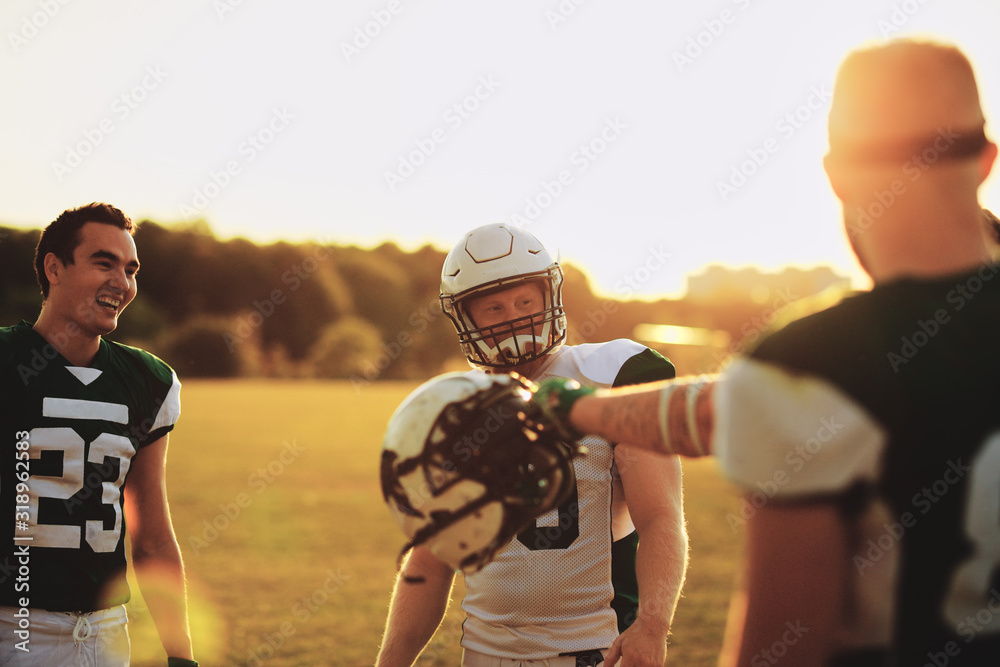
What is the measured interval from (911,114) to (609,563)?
6.42 feet

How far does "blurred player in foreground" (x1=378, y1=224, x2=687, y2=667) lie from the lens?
106 inches

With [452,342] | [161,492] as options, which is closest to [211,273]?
[452,342]

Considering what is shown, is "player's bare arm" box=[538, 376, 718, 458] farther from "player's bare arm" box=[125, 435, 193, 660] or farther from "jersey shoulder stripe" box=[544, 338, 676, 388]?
"player's bare arm" box=[125, 435, 193, 660]

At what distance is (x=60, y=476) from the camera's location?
3.17 metres

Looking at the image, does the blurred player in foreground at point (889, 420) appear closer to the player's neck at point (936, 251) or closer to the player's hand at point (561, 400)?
the player's neck at point (936, 251)

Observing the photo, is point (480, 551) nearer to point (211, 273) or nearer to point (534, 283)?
point (534, 283)

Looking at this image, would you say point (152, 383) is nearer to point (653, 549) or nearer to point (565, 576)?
point (565, 576)

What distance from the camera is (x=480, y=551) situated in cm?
196
